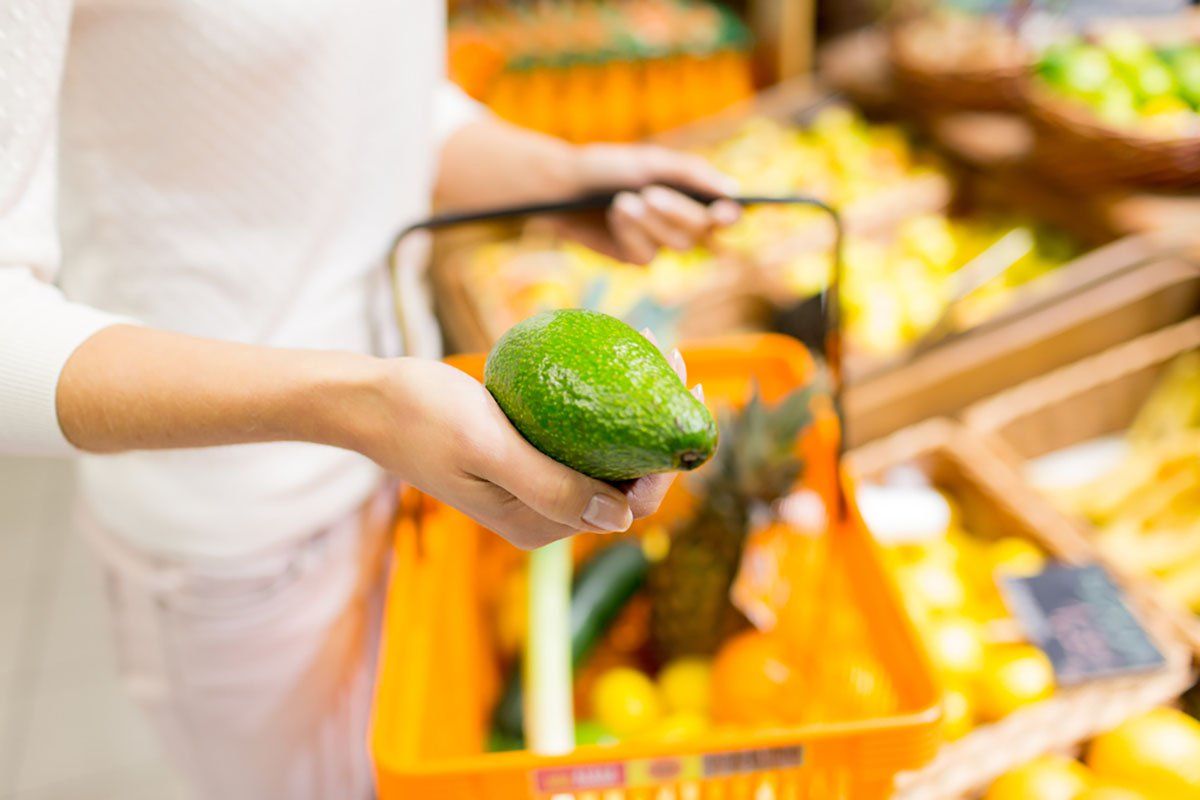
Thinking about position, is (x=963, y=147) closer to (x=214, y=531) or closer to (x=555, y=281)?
(x=555, y=281)

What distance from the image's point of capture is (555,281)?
224 centimetres

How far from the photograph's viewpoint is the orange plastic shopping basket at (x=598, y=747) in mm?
746

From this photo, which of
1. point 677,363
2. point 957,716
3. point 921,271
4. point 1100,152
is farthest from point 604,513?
point 921,271

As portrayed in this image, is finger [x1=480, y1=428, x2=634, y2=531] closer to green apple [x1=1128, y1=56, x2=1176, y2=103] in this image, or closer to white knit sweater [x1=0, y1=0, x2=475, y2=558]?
white knit sweater [x1=0, y1=0, x2=475, y2=558]

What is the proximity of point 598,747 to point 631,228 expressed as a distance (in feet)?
1.94

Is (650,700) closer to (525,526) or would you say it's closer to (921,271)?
(525,526)

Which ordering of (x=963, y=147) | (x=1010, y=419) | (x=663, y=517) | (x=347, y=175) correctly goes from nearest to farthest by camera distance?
(x=347, y=175) < (x=663, y=517) < (x=1010, y=419) < (x=963, y=147)

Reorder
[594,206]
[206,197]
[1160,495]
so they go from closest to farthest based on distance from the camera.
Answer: [206,197] < [594,206] < [1160,495]

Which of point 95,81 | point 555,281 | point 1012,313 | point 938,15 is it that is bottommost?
point 555,281

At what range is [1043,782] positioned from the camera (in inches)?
40.4

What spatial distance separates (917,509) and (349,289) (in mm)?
1007

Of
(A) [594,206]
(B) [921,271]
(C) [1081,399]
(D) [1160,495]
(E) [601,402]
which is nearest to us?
(E) [601,402]

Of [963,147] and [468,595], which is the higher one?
[963,147]

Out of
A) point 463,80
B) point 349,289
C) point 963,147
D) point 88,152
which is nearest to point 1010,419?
point 963,147
